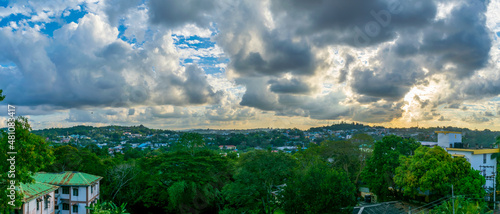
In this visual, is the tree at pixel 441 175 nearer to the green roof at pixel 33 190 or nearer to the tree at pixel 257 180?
the tree at pixel 257 180

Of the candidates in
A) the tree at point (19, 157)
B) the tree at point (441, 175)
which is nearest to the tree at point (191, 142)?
the tree at point (441, 175)

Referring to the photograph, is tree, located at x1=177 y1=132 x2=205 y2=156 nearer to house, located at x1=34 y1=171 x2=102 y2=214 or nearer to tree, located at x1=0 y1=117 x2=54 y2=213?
house, located at x1=34 y1=171 x2=102 y2=214

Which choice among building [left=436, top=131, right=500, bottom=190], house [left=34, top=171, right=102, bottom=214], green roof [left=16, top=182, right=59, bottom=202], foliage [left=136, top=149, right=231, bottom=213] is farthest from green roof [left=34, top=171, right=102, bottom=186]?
building [left=436, top=131, right=500, bottom=190]

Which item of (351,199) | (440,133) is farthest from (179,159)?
(440,133)

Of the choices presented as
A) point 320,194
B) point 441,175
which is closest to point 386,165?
point 441,175

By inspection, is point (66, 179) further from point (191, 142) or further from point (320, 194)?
point (320, 194)

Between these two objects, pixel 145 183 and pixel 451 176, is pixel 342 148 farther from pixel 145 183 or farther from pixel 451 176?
pixel 145 183
